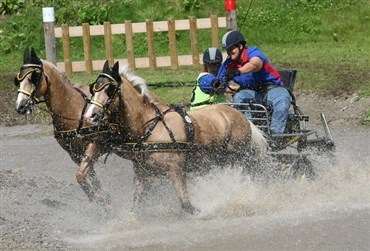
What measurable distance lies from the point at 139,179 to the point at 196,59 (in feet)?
36.4

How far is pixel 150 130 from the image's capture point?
33.6 feet

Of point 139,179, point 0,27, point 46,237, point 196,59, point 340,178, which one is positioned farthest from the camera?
point 0,27

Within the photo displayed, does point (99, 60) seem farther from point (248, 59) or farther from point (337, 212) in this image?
point (337, 212)

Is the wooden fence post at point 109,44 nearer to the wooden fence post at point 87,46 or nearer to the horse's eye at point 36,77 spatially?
the wooden fence post at point 87,46

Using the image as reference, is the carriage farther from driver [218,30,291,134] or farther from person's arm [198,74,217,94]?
person's arm [198,74,217,94]

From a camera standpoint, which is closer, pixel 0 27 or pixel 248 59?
pixel 248 59

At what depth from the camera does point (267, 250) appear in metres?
9.05

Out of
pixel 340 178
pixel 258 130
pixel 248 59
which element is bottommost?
pixel 340 178

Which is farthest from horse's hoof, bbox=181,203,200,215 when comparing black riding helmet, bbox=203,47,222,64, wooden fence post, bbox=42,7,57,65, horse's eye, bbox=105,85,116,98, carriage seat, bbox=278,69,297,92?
wooden fence post, bbox=42,7,57,65

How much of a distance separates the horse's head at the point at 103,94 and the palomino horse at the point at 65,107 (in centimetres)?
89

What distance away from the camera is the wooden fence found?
69.5 ft

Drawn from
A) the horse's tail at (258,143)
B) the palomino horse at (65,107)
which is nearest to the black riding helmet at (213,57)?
the horse's tail at (258,143)

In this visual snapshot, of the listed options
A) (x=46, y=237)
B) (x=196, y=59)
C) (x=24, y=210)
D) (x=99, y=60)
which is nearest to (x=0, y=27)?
(x=99, y=60)

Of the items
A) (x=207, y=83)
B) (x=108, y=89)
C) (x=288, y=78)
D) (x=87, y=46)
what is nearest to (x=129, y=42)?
(x=87, y=46)
